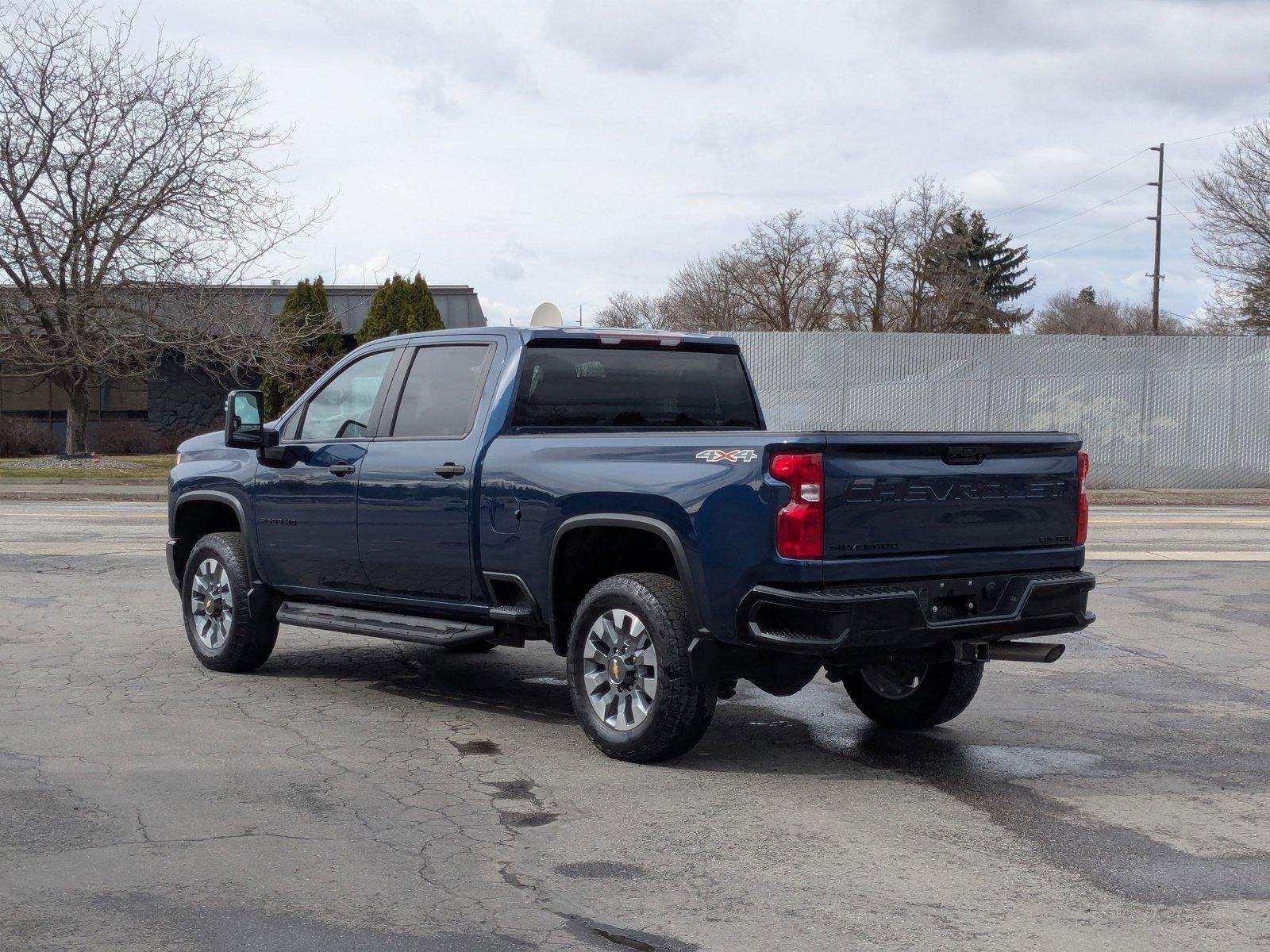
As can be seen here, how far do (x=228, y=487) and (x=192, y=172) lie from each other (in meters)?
19.8

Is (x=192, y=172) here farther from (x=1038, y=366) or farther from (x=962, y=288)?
(x=962, y=288)

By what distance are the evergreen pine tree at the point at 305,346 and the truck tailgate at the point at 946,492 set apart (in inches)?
980

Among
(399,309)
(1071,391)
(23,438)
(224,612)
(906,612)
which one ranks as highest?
(399,309)

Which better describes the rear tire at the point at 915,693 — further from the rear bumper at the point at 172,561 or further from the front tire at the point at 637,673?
the rear bumper at the point at 172,561

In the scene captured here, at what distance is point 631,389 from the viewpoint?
7309 millimetres

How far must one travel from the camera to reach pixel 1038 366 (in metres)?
24.9

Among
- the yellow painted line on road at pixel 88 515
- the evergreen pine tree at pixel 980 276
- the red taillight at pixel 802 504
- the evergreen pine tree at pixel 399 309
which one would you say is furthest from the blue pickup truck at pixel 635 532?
the evergreen pine tree at pixel 980 276

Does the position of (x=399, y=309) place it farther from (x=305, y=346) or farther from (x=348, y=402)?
(x=348, y=402)

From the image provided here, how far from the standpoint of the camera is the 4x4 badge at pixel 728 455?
5566 millimetres

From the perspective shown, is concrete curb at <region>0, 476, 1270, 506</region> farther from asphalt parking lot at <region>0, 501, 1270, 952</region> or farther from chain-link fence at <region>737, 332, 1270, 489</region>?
asphalt parking lot at <region>0, 501, 1270, 952</region>

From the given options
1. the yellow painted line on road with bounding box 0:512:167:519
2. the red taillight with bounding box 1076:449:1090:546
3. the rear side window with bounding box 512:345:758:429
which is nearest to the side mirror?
the rear side window with bounding box 512:345:758:429

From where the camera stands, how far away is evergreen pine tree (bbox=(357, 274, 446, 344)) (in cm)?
3319

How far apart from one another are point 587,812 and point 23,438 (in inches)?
1204

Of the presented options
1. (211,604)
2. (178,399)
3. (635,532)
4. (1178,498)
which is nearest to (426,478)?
(635,532)
